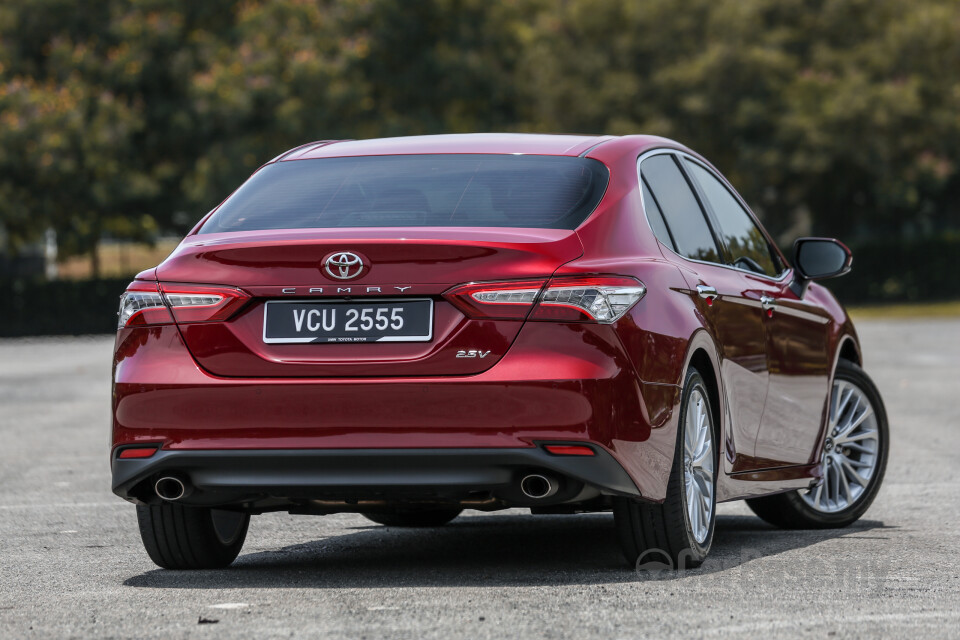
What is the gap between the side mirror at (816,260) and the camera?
792 centimetres

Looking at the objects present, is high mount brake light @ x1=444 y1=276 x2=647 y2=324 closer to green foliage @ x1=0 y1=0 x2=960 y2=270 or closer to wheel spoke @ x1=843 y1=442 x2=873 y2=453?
wheel spoke @ x1=843 y1=442 x2=873 y2=453

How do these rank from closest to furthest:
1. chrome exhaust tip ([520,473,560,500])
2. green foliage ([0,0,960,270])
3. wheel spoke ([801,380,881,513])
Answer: chrome exhaust tip ([520,473,560,500]) → wheel spoke ([801,380,881,513]) → green foliage ([0,0,960,270])

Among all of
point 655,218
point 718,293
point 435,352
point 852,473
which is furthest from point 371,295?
point 852,473

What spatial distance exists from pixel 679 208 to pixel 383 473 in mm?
1809

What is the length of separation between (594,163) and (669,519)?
131 cm

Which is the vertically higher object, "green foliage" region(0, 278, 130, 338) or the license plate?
the license plate

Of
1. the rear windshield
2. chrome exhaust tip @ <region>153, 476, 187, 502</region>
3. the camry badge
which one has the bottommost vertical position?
chrome exhaust tip @ <region>153, 476, 187, 502</region>

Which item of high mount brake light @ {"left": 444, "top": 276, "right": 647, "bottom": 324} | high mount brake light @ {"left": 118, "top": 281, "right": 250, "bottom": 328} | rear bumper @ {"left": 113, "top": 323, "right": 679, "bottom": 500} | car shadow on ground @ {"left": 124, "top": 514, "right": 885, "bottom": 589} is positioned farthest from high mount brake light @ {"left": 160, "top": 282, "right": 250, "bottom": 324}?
car shadow on ground @ {"left": 124, "top": 514, "right": 885, "bottom": 589}

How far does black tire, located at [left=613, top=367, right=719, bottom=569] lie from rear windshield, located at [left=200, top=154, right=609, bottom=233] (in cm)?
79

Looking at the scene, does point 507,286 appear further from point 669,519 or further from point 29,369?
point 29,369

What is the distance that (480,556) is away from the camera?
23.3ft

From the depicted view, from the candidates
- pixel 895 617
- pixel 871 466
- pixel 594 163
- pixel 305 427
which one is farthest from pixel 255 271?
pixel 871 466

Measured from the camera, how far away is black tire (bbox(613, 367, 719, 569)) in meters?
6.15

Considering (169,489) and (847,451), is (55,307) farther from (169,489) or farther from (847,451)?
(169,489)
